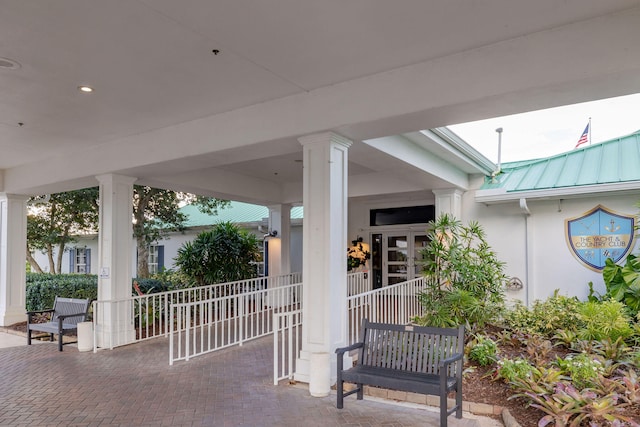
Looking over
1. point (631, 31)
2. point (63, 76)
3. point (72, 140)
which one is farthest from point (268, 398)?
point (72, 140)

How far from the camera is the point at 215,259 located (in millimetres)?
11695

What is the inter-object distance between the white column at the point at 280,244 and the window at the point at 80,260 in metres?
12.5

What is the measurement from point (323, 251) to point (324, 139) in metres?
1.31

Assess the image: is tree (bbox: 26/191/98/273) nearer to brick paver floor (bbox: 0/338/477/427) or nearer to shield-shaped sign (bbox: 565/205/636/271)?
brick paver floor (bbox: 0/338/477/427)

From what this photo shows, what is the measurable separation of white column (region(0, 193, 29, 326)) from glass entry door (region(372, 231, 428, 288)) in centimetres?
914

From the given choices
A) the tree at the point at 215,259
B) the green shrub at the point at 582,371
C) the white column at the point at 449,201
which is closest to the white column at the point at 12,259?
the tree at the point at 215,259

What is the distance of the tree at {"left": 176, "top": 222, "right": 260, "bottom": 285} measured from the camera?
38.5 ft

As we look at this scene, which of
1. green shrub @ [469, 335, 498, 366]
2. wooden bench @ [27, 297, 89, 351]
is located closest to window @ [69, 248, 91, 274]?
wooden bench @ [27, 297, 89, 351]

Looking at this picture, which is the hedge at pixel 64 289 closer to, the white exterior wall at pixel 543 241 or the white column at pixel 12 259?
the white column at pixel 12 259

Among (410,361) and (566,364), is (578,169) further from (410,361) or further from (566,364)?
(410,361)

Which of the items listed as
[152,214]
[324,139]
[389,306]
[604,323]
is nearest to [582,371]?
[604,323]

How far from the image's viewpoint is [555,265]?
901cm

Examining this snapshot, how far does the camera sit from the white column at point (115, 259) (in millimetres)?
7660

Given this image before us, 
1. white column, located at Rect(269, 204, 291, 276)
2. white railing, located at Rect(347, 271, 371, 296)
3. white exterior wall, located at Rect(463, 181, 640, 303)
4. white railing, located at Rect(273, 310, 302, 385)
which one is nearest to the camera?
white railing, located at Rect(273, 310, 302, 385)
